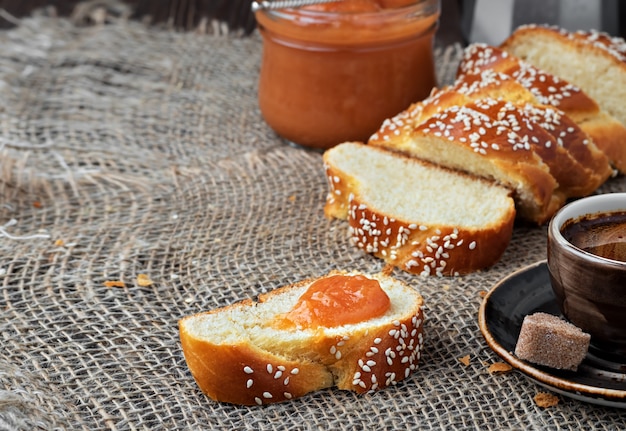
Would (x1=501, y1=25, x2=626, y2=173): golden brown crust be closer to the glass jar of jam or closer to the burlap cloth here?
the burlap cloth

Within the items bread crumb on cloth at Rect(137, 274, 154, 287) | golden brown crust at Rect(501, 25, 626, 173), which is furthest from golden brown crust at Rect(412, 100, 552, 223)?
bread crumb on cloth at Rect(137, 274, 154, 287)

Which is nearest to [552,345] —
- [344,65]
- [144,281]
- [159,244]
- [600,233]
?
[600,233]

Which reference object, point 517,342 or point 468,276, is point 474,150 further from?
point 517,342

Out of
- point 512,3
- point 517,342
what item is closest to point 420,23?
point 512,3

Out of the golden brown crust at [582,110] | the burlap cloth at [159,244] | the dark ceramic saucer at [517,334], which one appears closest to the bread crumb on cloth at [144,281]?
the burlap cloth at [159,244]

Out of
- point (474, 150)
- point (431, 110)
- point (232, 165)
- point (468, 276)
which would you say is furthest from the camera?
point (232, 165)

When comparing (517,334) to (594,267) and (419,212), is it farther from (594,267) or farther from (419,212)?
(419,212)
